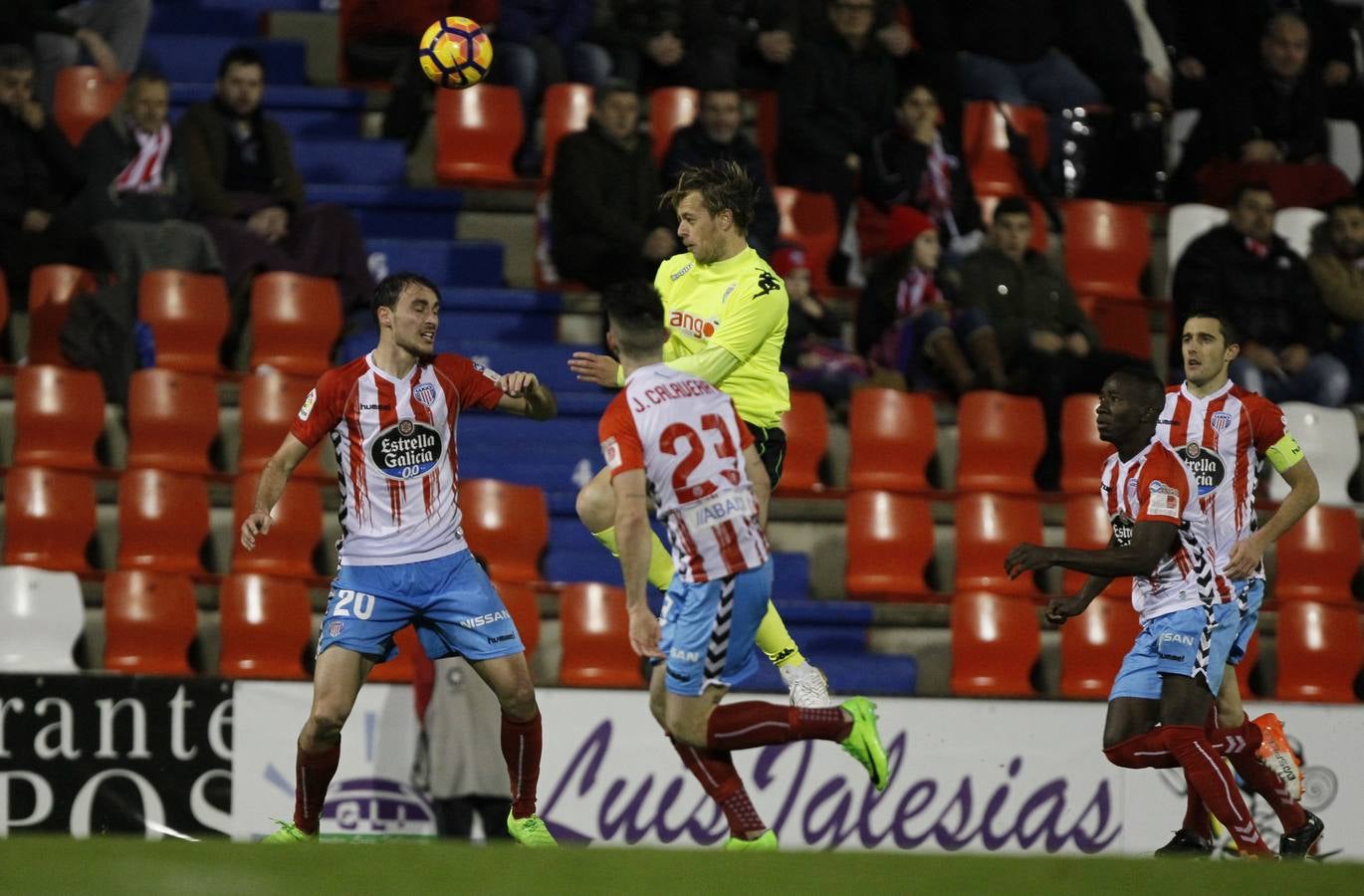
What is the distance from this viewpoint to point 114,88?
13672mm

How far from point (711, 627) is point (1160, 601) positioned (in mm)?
2121

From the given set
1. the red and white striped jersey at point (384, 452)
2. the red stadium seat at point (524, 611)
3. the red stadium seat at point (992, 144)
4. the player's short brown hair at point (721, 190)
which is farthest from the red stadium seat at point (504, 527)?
the red stadium seat at point (992, 144)

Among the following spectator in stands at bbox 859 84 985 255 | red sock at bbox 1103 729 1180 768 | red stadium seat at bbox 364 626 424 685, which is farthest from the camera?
spectator in stands at bbox 859 84 985 255

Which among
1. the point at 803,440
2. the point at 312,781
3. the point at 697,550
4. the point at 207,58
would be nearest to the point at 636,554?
the point at 697,550

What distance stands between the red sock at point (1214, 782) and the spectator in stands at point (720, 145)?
191 inches

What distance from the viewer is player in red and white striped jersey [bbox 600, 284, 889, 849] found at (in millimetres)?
6980

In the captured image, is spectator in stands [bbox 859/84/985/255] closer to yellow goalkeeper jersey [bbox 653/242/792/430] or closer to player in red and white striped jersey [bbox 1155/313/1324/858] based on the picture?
player in red and white striped jersey [bbox 1155/313/1324/858]

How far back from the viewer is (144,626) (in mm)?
10617

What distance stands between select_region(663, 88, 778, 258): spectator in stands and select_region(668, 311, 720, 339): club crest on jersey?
13.9ft

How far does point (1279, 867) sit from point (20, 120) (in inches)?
359

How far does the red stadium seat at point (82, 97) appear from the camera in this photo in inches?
538

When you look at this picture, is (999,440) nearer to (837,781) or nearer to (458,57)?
(837,781)

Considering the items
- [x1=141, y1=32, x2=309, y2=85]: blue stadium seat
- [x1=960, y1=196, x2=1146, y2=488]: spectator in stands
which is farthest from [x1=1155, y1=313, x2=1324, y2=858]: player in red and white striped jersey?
[x1=141, y1=32, x2=309, y2=85]: blue stadium seat

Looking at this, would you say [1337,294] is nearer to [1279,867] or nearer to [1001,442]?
[1001,442]
